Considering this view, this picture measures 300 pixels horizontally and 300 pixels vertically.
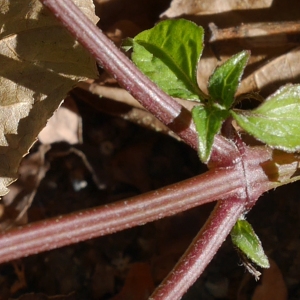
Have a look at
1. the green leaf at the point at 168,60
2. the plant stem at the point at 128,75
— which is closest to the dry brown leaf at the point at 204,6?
the green leaf at the point at 168,60

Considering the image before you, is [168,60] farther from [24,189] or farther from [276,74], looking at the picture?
[24,189]

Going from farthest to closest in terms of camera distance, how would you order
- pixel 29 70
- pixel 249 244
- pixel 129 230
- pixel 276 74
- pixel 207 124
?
1. pixel 129 230
2. pixel 276 74
3. pixel 29 70
4. pixel 249 244
5. pixel 207 124

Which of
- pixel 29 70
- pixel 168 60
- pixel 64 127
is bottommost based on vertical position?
pixel 64 127

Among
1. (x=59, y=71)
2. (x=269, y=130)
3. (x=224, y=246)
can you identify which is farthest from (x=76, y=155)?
(x=269, y=130)

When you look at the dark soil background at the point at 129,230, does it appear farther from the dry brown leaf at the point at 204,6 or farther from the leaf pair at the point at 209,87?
the leaf pair at the point at 209,87

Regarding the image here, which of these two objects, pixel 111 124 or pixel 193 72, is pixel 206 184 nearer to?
pixel 193 72

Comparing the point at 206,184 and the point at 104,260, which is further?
the point at 104,260

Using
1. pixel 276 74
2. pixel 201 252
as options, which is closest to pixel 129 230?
pixel 201 252
